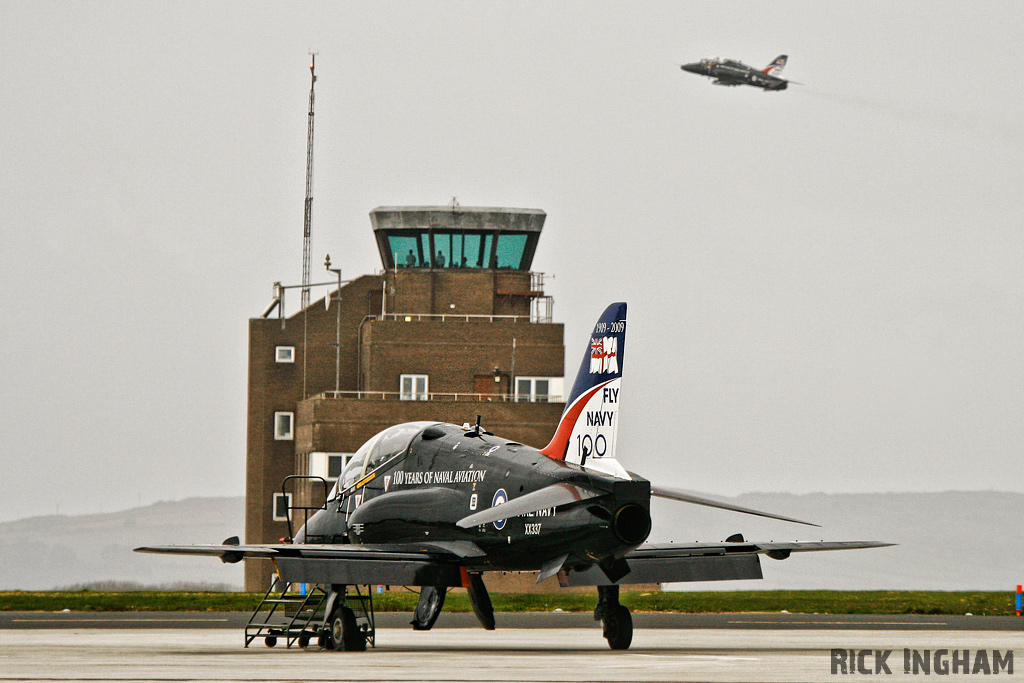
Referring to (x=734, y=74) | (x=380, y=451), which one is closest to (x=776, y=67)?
(x=734, y=74)

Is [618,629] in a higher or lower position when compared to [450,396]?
lower

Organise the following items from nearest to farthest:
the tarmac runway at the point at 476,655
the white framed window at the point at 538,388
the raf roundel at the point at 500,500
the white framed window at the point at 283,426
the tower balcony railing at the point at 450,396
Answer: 1. the tarmac runway at the point at 476,655
2. the raf roundel at the point at 500,500
3. the tower balcony railing at the point at 450,396
4. the white framed window at the point at 538,388
5. the white framed window at the point at 283,426

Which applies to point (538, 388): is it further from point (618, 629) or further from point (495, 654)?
point (495, 654)

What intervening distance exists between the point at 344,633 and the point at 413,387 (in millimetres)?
47909

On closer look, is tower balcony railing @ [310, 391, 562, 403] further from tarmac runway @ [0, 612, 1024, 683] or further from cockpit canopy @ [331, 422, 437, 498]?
cockpit canopy @ [331, 422, 437, 498]

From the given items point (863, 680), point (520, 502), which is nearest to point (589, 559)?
point (520, 502)

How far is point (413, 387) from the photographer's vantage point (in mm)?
73562

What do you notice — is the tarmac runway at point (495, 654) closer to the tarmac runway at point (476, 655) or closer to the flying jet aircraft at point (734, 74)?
the tarmac runway at point (476, 655)

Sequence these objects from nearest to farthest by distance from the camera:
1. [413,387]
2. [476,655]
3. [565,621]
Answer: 1. [476,655]
2. [565,621]
3. [413,387]

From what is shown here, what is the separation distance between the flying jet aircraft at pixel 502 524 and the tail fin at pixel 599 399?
0.08ft

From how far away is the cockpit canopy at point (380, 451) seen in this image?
28125 millimetres

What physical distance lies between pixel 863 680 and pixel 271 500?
6375 cm

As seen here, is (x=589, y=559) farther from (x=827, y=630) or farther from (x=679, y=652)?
(x=827, y=630)

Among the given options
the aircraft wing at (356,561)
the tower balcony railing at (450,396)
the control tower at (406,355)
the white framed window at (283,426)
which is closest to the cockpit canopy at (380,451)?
the aircraft wing at (356,561)
